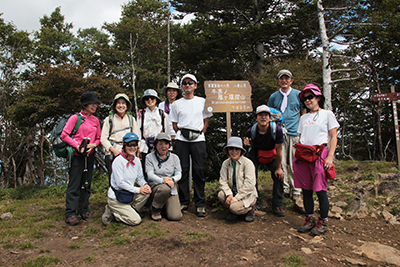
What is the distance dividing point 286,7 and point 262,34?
11.6 feet

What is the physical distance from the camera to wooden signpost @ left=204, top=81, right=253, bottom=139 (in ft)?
16.8

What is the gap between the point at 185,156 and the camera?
4285 mm

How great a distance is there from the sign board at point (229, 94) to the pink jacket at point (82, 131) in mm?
2244

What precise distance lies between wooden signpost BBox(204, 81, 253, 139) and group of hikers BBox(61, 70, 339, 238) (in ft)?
2.40

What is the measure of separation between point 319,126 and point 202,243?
2.29 meters

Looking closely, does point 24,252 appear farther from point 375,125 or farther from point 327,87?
point 375,125

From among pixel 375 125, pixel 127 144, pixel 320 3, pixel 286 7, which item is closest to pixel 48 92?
pixel 127 144

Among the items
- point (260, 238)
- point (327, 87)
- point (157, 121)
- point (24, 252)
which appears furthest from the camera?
point (327, 87)

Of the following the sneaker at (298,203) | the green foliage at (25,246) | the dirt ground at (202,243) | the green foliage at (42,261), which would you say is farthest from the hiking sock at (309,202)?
the green foliage at (25,246)

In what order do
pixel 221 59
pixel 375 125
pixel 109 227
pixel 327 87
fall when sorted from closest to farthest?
pixel 109 227, pixel 327 87, pixel 375 125, pixel 221 59

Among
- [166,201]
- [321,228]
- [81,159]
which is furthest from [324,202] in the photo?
[81,159]

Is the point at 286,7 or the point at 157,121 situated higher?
the point at 286,7

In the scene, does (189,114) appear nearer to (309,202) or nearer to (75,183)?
(75,183)

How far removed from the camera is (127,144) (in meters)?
3.85
